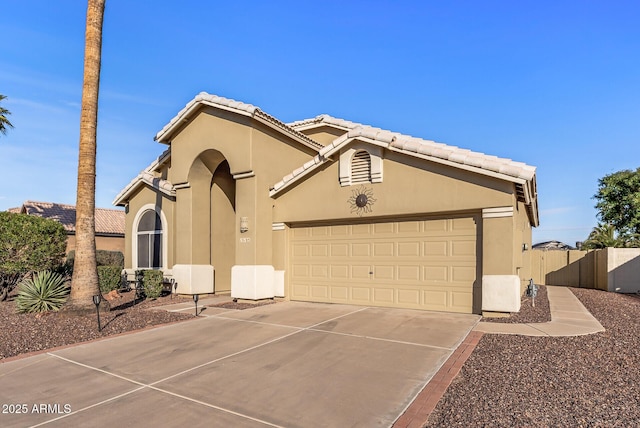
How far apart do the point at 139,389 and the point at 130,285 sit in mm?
12603

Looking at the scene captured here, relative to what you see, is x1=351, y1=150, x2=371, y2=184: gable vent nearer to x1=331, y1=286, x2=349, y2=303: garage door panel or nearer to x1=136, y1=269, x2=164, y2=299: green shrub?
x1=331, y1=286, x2=349, y2=303: garage door panel

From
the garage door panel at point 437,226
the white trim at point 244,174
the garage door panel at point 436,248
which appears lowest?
the garage door panel at point 436,248

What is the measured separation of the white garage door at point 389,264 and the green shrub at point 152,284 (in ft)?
16.7

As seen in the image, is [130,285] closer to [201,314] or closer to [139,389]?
[201,314]

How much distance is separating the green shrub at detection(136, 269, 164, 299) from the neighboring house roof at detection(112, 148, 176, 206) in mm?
3121

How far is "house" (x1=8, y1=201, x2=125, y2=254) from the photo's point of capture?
29.9 meters

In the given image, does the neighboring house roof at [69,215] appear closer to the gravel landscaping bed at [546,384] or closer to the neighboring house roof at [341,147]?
the neighboring house roof at [341,147]


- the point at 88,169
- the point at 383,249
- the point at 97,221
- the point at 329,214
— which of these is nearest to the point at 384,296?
the point at 383,249

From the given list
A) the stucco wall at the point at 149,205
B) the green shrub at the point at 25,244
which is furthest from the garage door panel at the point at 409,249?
the green shrub at the point at 25,244

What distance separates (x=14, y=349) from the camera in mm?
7391

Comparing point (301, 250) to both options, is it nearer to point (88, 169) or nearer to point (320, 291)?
point (320, 291)

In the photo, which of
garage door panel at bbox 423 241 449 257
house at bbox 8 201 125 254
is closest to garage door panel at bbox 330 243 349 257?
garage door panel at bbox 423 241 449 257

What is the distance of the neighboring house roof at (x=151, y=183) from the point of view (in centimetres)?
1536

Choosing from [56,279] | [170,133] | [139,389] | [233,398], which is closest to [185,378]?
[139,389]
